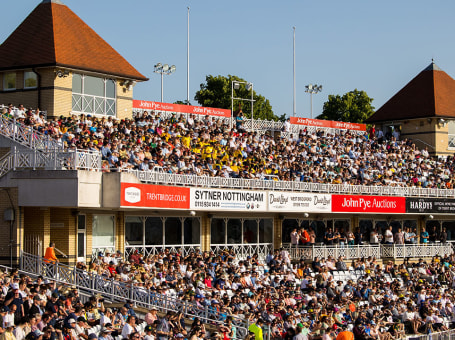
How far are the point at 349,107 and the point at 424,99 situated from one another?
2899 centimetres

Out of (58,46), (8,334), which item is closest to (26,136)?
(58,46)

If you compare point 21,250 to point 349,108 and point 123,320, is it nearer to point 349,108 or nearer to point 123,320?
point 123,320

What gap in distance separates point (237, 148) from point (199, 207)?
6647 mm

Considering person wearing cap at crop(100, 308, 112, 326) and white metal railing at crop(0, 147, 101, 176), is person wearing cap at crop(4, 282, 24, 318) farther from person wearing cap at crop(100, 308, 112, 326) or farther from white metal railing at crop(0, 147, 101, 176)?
white metal railing at crop(0, 147, 101, 176)

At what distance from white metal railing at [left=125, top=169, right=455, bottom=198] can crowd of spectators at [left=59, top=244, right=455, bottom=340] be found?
108 inches

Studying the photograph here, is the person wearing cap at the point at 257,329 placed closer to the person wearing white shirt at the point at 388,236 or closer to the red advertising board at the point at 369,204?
the red advertising board at the point at 369,204

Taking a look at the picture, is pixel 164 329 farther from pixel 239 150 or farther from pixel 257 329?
pixel 239 150

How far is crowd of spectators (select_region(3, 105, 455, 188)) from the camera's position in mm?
29344

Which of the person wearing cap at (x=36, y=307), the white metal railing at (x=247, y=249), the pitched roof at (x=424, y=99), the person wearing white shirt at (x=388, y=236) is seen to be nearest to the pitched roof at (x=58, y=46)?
the white metal railing at (x=247, y=249)

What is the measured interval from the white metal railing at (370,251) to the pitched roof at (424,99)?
1068 centimetres

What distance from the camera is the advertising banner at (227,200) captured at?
30122 millimetres

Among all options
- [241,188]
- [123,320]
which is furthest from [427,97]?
[123,320]

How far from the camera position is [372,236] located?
128ft

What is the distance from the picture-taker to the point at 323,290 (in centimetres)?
3083
